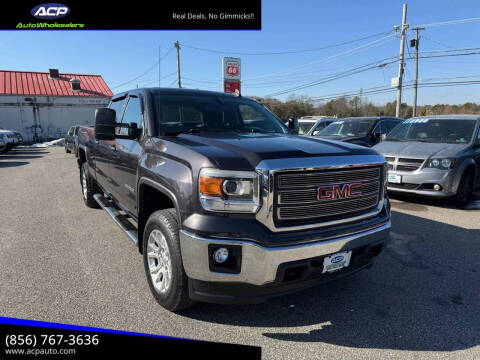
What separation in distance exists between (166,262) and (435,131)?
6.86 m

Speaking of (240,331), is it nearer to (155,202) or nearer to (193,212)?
(193,212)

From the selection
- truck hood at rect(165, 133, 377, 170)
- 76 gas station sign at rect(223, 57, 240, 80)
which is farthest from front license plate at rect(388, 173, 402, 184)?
76 gas station sign at rect(223, 57, 240, 80)

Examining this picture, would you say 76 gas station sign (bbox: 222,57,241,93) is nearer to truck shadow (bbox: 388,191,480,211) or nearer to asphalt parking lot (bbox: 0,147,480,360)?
truck shadow (bbox: 388,191,480,211)

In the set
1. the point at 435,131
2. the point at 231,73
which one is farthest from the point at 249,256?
the point at 231,73

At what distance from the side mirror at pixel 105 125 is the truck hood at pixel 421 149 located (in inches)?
216

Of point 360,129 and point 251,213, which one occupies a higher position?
A: point 360,129

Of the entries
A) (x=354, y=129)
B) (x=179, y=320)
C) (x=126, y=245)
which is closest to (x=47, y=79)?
(x=354, y=129)

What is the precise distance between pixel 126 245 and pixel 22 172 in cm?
904

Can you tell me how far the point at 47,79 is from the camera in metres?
30.1

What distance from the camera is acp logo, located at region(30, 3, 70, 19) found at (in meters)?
8.00

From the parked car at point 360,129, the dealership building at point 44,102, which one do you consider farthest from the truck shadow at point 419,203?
the dealership building at point 44,102

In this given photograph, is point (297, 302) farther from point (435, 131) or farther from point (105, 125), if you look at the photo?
point (435, 131)

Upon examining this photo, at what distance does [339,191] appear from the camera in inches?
99.2

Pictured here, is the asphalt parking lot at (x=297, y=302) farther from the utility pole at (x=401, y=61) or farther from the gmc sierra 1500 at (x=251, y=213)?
the utility pole at (x=401, y=61)
